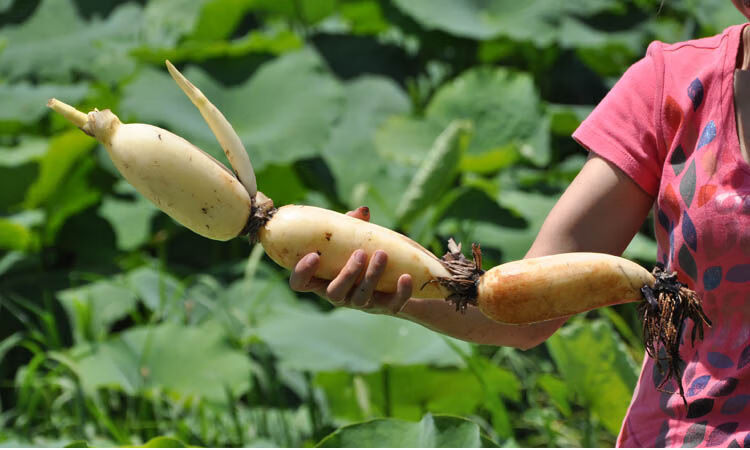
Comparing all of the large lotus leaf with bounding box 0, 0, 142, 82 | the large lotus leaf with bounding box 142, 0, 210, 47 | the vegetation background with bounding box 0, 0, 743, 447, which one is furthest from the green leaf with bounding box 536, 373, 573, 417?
the large lotus leaf with bounding box 142, 0, 210, 47

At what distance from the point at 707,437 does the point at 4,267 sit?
2517 mm

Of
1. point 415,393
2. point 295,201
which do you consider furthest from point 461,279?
point 295,201

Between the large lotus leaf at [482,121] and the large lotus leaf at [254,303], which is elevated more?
the large lotus leaf at [482,121]

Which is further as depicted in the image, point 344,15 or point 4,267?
point 344,15

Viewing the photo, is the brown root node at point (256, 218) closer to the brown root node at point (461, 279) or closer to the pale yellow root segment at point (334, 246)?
the pale yellow root segment at point (334, 246)

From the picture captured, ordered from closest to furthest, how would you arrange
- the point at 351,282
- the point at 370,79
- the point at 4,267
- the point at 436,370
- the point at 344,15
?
the point at 351,282, the point at 436,370, the point at 4,267, the point at 370,79, the point at 344,15

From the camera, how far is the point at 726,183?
1.16m

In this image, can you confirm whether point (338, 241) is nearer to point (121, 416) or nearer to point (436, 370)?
point (436, 370)

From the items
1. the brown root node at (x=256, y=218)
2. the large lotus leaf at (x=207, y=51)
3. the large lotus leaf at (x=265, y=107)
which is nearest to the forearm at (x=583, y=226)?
the brown root node at (x=256, y=218)

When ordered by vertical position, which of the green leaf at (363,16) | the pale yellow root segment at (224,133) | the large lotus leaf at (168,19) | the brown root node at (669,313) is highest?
the large lotus leaf at (168,19)

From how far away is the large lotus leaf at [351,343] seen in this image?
2.28 meters

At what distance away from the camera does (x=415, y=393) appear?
2408 millimetres

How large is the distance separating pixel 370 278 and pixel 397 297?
48 millimetres

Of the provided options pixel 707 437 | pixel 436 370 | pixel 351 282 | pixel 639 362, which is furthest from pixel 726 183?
pixel 639 362
